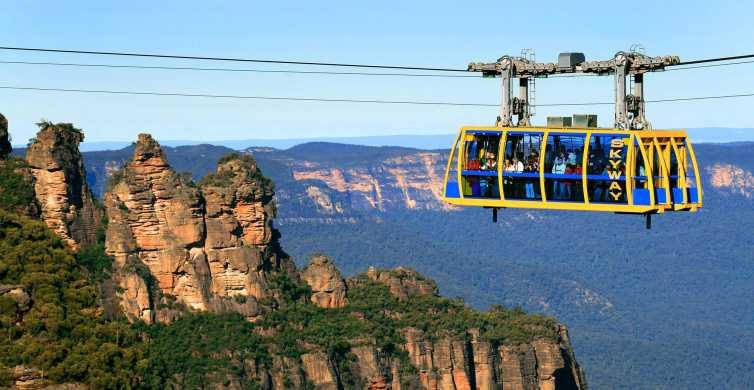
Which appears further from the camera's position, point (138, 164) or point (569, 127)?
point (138, 164)

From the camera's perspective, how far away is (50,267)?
7188cm

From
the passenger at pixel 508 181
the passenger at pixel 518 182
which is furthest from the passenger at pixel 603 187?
the passenger at pixel 508 181

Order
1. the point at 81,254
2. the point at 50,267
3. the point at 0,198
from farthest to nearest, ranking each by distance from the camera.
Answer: the point at 81,254 < the point at 0,198 < the point at 50,267

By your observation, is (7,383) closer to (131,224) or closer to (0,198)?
Answer: (0,198)

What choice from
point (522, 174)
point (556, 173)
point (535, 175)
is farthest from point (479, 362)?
point (556, 173)

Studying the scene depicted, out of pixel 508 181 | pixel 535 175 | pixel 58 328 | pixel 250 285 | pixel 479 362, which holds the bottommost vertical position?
pixel 479 362

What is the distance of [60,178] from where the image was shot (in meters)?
121

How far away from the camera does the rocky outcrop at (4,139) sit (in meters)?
114

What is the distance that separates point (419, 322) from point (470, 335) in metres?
3.64

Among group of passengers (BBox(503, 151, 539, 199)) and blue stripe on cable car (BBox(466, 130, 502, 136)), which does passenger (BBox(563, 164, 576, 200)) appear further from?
blue stripe on cable car (BBox(466, 130, 502, 136))

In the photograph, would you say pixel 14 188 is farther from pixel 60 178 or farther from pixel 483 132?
pixel 483 132

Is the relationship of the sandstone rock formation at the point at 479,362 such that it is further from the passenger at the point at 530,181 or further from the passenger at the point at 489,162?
the passenger at the point at 530,181

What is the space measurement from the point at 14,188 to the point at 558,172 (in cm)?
6060

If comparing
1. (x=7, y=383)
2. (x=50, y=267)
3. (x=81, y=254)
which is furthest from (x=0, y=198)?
(x=7, y=383)
